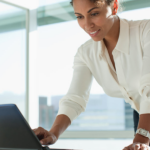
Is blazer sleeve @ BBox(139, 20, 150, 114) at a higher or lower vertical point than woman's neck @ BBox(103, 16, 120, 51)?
lower

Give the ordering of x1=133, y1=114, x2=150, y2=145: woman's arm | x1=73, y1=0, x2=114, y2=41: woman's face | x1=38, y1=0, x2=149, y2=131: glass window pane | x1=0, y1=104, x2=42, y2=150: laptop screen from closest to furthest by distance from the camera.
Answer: x1=0, y1=104, x2=42, y2=150: laptop screen < x1=133, y1=114, x2=150, y2=145: woman's arm < x1=73, y1=0, x2=114, y2=41: woman's face < x1=38, y1=0, x2=149, y2=131: glass window pane

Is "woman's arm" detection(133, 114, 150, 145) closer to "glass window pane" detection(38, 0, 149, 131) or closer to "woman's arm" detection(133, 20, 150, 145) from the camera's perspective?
"woman's arm" detection(133, 20, 150, 145)

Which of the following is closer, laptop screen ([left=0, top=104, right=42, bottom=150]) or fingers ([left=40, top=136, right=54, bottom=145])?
laptop screen ([left=0, top=104, right=42, bottom=150])

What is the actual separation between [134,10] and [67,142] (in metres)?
2.42

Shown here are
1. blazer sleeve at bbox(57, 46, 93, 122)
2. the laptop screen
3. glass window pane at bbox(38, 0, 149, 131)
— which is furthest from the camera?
glass window pane at bbox(38, 0, 149, 131)

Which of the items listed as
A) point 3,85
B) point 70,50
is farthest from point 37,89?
point 70,50

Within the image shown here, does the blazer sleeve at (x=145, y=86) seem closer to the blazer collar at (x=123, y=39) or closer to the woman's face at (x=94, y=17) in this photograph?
the blazer collar at (x=123, y=39)

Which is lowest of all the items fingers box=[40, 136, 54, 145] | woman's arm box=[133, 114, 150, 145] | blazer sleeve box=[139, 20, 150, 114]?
fingers box=[40, 136, 54, 145]

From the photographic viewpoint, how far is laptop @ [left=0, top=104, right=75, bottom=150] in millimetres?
788

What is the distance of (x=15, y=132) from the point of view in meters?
0.82

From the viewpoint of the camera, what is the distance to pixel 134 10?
3689mm

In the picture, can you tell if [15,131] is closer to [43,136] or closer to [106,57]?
[43,136]

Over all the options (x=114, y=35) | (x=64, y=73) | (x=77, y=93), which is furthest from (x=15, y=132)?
(x=64, y=73)

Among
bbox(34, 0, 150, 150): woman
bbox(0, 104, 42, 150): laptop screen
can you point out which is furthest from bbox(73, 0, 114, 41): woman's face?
bbox(0, 104, 42, 150): laptop screen
